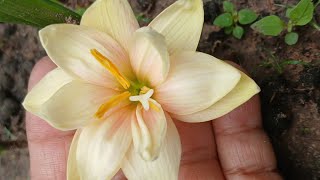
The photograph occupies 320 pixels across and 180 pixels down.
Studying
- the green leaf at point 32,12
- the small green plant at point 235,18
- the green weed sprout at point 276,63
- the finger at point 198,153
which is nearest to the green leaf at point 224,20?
the small green plant at point 235,18

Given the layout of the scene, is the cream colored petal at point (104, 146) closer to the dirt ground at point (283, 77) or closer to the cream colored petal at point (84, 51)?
the cream colored petal at point (84, 51)

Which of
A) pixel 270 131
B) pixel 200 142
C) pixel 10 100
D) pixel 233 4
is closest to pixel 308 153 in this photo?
pixel 270 131

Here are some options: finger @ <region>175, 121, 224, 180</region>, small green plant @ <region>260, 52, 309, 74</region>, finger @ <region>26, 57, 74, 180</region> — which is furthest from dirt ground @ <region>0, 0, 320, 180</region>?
finger @ <region>26, 57, 74, 180</region>

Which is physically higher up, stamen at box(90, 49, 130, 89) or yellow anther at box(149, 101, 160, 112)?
stamen at box(90, 49, 130, 89)

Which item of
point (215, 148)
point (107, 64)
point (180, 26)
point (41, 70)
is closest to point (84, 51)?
point (107, 64)

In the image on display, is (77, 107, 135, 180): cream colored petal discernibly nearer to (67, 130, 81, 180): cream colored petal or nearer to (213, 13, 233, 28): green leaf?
(67, 130, 81, 180): cream colored petal

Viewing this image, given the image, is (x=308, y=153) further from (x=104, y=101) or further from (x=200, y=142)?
(x=104, y=101)
